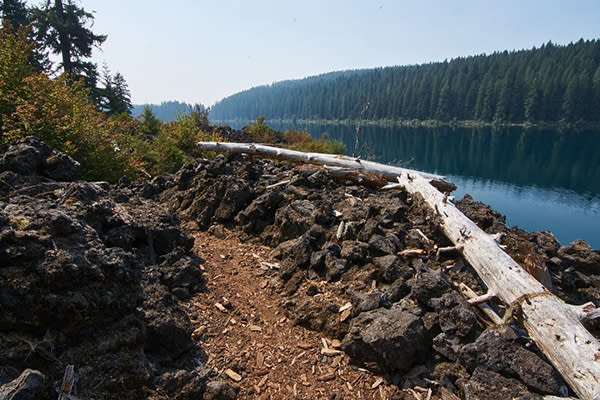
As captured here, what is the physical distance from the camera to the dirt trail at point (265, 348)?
2977 millimetres

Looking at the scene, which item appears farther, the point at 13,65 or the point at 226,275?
the point at 13,65

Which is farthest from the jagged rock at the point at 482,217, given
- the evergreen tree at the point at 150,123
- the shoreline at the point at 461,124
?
the shoreline at the point at 461,124

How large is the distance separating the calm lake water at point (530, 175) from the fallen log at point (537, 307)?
630 cm

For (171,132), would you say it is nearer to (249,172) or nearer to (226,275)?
(249,172)

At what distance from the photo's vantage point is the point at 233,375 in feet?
9.86

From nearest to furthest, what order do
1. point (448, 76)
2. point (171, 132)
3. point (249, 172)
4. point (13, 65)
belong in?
1. point (13, 65)
2. point (249, 172)
3. point (171, 132)
4. point (448, 76)

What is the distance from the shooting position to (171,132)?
12906 mm

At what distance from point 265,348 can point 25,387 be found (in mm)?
2131

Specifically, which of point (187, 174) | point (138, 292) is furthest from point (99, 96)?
point (138, 292)

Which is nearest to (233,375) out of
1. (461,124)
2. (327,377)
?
(327,377)

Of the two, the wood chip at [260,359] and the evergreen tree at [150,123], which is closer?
the wood chip at [260,359]

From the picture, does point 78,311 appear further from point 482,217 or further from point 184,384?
point 482,217

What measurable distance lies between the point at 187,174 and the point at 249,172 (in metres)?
1.53

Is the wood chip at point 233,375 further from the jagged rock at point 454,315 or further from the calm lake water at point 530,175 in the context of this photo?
the calm lake water at point 530,175
